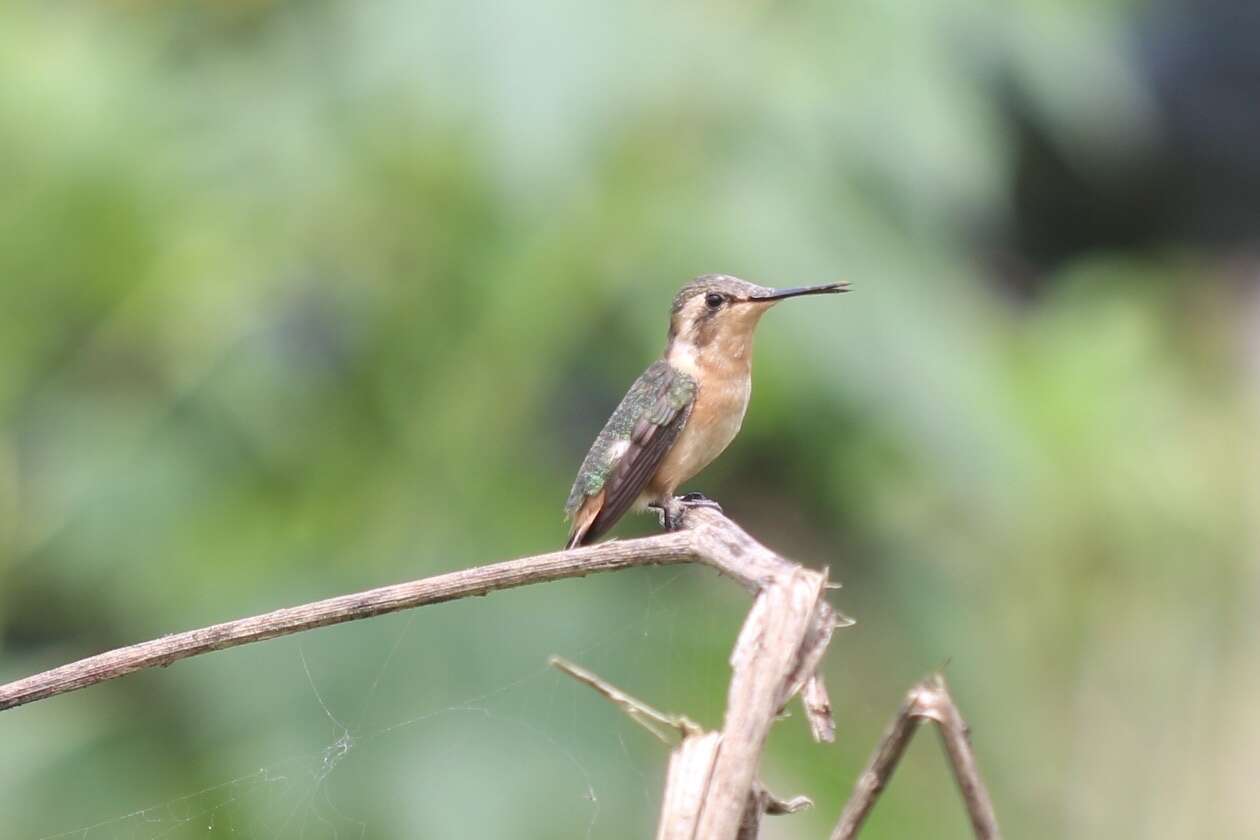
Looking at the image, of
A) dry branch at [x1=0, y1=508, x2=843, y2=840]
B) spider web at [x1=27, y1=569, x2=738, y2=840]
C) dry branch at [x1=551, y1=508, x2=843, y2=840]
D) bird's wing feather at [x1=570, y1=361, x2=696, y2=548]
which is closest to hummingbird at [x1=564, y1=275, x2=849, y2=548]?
bird's wing feather at [x1=570, y1=361, x2=696, y2=548]

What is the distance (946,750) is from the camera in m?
1.19

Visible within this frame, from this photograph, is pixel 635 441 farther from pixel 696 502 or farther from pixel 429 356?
pixel 429 356

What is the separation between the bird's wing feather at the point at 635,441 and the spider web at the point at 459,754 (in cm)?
39

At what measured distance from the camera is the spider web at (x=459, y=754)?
10.2 feet

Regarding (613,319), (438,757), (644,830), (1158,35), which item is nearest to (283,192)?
(613,319)

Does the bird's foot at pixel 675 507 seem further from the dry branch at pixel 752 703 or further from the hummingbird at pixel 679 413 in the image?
the dry branch at pixel 752 703

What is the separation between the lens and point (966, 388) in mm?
3602

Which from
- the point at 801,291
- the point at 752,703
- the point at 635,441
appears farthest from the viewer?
the point at 635,441

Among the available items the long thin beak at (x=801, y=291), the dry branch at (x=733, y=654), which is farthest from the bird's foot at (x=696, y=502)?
the dry branch at (x=733, y=654)

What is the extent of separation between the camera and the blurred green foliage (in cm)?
329

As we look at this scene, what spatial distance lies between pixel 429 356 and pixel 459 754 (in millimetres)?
917

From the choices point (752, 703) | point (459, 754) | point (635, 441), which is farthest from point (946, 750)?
point (459, 754)

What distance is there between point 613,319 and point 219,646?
223cm

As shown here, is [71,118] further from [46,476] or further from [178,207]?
[46,476]
